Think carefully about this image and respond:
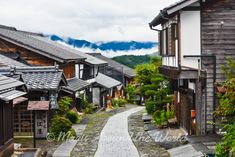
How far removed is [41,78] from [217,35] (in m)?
10.3

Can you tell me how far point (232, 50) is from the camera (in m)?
19.9

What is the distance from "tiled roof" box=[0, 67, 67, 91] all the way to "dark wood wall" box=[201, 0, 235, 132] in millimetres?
8440

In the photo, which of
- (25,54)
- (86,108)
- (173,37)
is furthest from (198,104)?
(86,108)

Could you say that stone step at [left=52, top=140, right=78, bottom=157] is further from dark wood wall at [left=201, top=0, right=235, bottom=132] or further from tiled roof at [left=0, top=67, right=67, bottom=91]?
dark wood wall at [left=201, top=0, right=235, bottom=132]

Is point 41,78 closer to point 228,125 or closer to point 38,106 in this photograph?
point 38,106

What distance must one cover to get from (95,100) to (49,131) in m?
25.5

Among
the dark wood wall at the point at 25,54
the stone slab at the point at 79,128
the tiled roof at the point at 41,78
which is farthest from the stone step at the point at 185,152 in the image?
the dark wood wall at the point at 25,54

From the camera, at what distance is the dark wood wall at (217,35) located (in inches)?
777

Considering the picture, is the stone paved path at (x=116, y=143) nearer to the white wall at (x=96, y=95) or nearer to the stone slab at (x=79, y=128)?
the stone slab at (x=79, y=128)

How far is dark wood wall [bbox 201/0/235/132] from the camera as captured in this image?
19.7 metres

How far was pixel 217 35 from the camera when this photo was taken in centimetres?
1978

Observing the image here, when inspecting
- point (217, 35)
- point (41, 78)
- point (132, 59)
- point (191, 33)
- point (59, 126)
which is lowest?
point (59, 126)

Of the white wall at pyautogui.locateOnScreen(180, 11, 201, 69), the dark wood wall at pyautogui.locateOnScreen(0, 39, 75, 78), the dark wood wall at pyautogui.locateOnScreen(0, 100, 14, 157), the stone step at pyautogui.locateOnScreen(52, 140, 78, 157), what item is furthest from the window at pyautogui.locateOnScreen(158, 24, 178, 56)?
the dark wood wall at pyautogui.locateOnScreen(0, 39, 75, 78)

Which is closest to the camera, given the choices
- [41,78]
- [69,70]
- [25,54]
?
[41,78]
